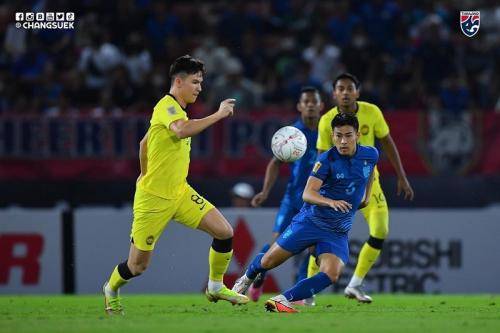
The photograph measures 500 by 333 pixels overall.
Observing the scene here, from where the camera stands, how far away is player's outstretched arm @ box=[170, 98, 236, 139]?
30.7 feet

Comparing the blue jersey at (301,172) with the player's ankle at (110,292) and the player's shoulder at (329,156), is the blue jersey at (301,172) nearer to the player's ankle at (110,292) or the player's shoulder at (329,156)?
the player's shoulder at (329,156)

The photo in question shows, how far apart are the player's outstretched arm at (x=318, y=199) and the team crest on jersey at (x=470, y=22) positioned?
9.81 m

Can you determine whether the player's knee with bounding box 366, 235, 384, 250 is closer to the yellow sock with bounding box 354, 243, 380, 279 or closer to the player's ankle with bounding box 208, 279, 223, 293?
the yellow sock with bounding box 354, 243, 380, 279

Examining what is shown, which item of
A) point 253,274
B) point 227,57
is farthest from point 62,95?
point 253,274

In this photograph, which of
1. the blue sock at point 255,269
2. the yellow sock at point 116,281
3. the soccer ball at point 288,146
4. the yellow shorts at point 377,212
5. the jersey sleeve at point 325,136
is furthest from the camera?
the yellow shorts at point 377,212

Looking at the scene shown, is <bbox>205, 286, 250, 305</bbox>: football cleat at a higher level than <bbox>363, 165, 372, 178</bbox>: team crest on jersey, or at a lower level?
lower

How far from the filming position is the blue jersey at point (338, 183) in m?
9.89

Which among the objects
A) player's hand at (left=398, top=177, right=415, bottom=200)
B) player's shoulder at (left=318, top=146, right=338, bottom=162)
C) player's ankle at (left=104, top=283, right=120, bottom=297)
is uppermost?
player's shoulder at (left=318, top=146, right=338, bottom=162)

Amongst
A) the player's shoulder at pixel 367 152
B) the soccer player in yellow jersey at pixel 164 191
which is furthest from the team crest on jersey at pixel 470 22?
the soccer player in yellow jersey at pixel 164 191

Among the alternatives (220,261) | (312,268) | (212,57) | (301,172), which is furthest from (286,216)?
(212,57)

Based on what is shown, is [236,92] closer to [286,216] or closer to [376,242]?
[286,216]

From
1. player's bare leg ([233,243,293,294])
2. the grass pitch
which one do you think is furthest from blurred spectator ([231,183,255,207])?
player's bare leg ([233,243,293,294])

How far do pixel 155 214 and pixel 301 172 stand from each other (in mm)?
2525

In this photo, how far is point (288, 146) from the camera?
11039 millimetres
